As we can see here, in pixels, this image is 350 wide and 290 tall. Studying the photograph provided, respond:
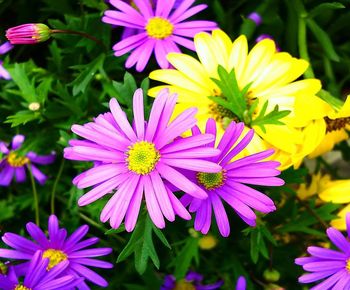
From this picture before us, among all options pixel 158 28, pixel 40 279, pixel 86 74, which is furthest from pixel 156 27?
pixel 40 279

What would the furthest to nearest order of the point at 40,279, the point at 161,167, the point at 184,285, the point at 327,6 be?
the point at 184,285 < the point at 327,6 < the point at 40,279 < the point at 161,167

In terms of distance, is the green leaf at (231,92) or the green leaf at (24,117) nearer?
the green leaf at (231,92)

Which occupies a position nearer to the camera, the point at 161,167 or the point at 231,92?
the point at 161,167

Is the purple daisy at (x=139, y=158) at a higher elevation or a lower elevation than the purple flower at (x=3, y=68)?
lower

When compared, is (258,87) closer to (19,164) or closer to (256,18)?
(256,18)

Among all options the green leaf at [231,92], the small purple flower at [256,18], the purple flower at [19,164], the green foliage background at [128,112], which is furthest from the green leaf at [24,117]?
the small purple flower at [256,18]

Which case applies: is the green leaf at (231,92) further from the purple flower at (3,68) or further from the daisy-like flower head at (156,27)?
the purple flower at (3,68)

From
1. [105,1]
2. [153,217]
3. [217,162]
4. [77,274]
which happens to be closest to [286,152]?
[217,162]

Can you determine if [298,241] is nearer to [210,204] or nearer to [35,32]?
[210,204]
